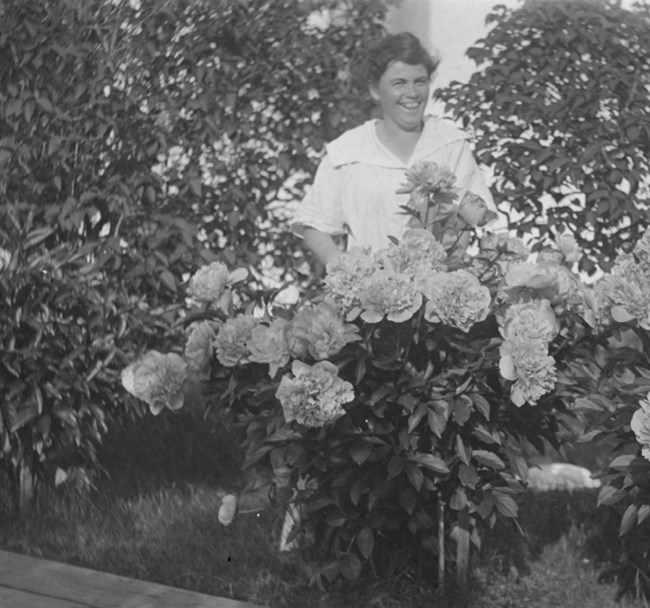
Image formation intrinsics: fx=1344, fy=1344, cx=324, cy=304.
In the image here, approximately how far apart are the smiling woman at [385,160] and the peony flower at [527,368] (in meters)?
0.92

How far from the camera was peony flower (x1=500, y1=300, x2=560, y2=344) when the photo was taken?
11.3 feet

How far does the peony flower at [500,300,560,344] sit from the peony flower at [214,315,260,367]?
719mm

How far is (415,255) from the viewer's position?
3.63 meters

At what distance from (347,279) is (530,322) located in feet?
1.60

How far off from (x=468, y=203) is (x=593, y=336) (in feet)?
1.68

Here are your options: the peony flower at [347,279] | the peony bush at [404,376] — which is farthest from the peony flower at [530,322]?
the peony flower at [347,279]

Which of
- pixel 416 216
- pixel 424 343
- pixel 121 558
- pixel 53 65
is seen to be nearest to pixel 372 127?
pixel 416 216

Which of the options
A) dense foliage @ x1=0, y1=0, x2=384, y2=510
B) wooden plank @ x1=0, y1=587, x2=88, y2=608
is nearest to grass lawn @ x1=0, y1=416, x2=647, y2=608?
dense foliage @ x1=0, y1=0, x2=384, y2=510

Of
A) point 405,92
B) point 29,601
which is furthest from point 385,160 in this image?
point 29,601

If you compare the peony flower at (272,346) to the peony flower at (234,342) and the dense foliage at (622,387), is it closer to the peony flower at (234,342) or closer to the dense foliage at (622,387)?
the peony flower at (234,342)

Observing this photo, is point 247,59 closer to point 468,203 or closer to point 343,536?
point 468,203

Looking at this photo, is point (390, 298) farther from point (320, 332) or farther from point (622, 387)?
point (622, 387)

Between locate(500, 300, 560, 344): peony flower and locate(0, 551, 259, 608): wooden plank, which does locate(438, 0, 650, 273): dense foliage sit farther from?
locate(0, 551, 259, 608): wooden plank

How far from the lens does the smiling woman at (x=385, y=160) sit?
4.31 metres
